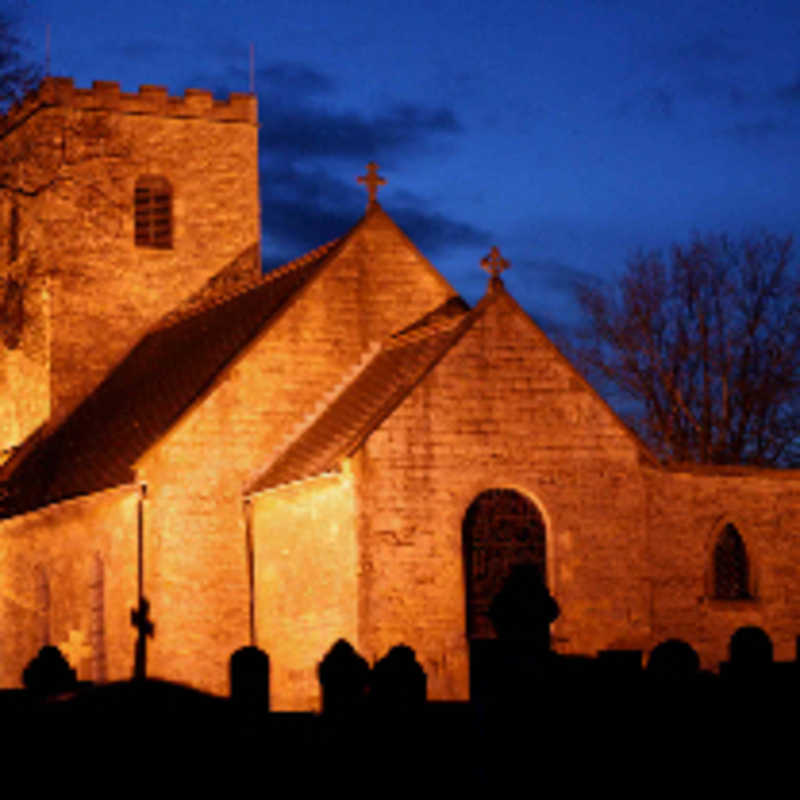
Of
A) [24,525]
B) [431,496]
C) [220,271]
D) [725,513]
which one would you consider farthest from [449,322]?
[220,271]

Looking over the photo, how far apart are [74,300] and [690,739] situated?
25.1 meters

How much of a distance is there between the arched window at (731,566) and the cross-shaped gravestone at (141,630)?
26.8ft

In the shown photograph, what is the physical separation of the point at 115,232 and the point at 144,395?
5874 millimetres

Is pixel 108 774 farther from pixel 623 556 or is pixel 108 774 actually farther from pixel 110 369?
pixel 110 369

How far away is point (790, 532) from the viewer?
2097 cm

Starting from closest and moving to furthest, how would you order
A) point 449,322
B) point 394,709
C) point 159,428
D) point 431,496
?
point 394,709 → point 431,496 → point 449,322 → point 159,428

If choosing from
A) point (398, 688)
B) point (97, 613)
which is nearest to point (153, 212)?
point (97, 613)

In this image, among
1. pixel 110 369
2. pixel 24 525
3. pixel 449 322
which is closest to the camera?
pixel 449 322

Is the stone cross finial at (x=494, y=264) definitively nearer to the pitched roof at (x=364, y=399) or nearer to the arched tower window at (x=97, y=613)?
the pitched roof at (x=364, y=399)

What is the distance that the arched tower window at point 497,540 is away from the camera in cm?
1861

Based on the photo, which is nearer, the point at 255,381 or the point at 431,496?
the point at 431,496

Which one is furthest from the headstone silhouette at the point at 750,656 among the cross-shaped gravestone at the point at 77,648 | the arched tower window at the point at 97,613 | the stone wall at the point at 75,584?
the cross-shaped gravestone at the point at 77,648

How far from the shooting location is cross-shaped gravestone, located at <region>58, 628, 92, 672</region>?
22.2m

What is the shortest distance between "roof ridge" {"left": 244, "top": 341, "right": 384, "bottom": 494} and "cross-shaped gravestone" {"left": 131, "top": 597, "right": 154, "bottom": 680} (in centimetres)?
224
